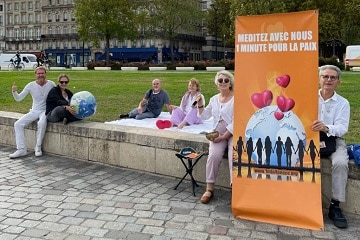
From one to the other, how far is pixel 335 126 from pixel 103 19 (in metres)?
52.8

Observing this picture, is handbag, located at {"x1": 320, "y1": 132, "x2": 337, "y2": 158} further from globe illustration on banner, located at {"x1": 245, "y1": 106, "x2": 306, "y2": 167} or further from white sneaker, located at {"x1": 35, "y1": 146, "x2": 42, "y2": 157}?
white sneaker, located at {"x1": 35, "y1": 146, "x2": 42, "y2": 157}

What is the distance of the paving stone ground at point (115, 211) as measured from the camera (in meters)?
4.57

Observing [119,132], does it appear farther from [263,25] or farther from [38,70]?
[263,25]

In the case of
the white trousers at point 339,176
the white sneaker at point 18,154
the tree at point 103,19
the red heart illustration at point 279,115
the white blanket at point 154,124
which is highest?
the tree at point 103,19

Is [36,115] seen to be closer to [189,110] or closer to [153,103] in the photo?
[153,103]

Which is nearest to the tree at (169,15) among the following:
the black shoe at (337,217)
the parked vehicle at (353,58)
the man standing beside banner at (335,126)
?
the parked vehicle at (353,58)

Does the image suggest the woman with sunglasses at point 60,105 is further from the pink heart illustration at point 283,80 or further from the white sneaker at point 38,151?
the pink heart illustration at point 283,80

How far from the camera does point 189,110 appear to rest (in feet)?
30.1

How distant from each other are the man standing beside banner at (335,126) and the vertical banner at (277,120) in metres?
0.27

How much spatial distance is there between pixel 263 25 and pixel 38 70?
5.22 meters

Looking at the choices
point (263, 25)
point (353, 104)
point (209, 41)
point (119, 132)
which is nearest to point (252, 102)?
point (263, 25)

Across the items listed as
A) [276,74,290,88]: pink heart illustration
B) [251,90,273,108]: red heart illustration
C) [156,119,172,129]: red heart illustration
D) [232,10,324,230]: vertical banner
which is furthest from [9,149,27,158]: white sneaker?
[276,74,290,88]: pink heart illustration

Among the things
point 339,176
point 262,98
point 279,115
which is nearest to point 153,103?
point 262,98

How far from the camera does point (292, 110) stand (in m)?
4.81
